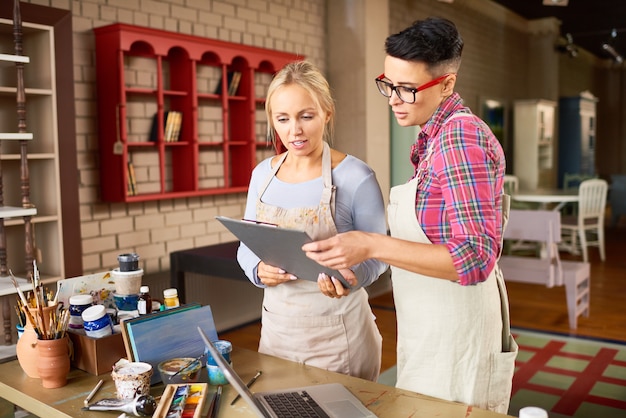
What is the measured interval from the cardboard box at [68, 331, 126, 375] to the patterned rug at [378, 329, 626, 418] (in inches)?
94.9

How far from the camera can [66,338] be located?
1779mm

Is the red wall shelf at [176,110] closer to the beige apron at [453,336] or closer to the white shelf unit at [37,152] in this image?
the white shelf unit at [37,152]

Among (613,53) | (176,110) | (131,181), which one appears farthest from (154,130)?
(613,53)

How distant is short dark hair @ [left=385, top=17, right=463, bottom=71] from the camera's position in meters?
1.54

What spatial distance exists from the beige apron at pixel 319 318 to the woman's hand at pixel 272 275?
0.06 meters

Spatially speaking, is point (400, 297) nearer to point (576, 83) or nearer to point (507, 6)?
point (507, 6)

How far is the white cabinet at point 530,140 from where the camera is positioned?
995 cm

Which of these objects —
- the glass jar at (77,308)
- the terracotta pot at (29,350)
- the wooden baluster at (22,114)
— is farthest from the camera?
the wooden baluster at (22,114)

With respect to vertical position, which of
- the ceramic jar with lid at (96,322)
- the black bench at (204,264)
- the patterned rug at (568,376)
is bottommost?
the patterned rug at (568,376)

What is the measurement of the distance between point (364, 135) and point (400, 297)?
450 centimetres

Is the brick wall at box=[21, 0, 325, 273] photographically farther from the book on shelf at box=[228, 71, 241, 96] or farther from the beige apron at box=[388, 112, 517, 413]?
the beige apron at box=[388, 112, 517, 413]

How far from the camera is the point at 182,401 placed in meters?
1.56

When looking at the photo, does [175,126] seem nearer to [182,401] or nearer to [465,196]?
[182,401]

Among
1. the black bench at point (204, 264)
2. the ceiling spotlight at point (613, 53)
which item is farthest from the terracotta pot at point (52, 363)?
the ceiling spotlight at point (613, 53)
